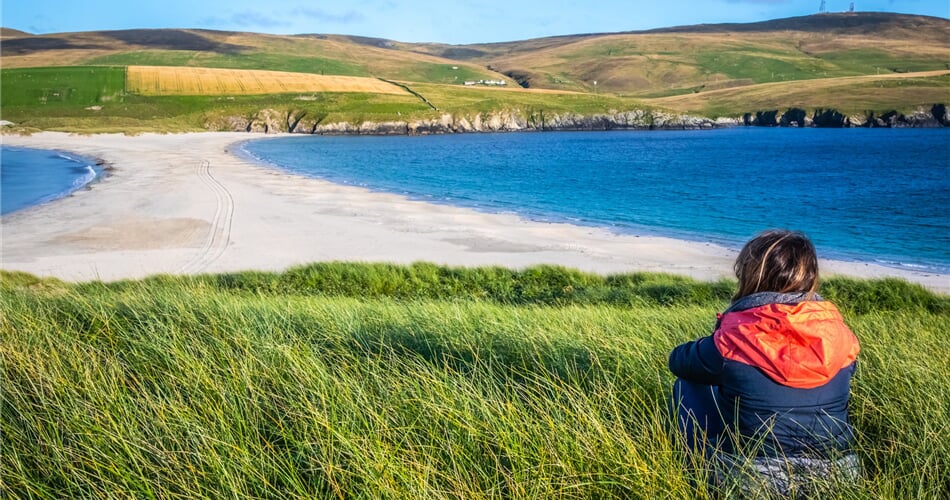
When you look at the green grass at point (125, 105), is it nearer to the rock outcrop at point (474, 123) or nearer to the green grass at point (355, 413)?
the rock outcrop at point (474, 123)

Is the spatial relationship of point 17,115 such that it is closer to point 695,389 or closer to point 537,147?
point 537,147

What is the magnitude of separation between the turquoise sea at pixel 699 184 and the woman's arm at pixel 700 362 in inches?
911

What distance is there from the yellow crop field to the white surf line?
96.8 m

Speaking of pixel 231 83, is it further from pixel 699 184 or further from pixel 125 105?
pixel 699 184

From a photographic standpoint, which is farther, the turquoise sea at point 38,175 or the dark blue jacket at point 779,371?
the turquoise sea at point 38,175

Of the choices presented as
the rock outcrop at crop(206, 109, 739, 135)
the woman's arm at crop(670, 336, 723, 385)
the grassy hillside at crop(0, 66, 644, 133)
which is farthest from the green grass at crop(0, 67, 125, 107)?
the woman's arm at crop(670, 336, 723, 385)

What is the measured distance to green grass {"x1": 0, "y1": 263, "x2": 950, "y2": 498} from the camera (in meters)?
2.82

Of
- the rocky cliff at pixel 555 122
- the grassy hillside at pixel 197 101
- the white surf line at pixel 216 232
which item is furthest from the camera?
the rocky cliff at pixel 555 122

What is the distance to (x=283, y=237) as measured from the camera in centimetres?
2439

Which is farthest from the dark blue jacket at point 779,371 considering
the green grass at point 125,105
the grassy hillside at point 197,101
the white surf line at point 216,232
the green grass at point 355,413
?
the grassy hillside at point 197,101

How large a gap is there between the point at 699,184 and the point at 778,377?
4884 cm

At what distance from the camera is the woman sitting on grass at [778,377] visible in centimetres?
288

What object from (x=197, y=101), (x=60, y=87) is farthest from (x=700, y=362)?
(x=60, y=87)

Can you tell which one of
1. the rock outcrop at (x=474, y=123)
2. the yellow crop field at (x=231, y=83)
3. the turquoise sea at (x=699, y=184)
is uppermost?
the yellow crop field at (x=231, y=83)
